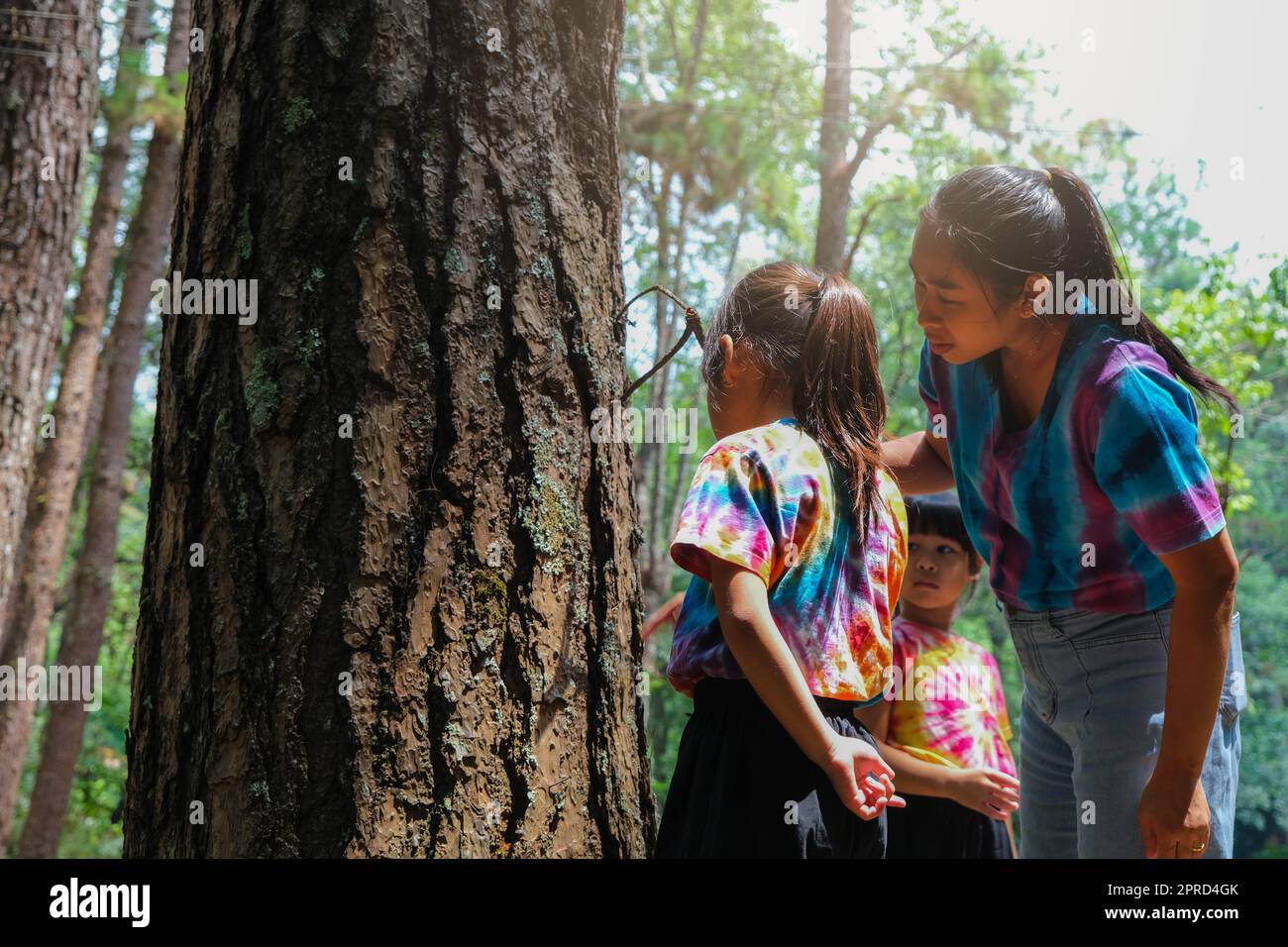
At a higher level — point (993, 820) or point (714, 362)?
point (714, 362)

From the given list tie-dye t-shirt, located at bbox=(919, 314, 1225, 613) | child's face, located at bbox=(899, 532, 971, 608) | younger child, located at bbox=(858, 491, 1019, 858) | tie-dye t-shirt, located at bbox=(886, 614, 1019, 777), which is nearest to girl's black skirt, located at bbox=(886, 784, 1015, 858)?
younger child, located at bbox=(858, 491, 1019, 858)

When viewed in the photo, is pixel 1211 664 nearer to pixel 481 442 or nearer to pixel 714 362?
pixel 714 362

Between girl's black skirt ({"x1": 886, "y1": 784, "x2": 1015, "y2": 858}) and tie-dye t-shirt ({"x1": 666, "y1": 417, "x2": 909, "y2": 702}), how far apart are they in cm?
79

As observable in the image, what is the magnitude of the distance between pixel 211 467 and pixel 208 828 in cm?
48

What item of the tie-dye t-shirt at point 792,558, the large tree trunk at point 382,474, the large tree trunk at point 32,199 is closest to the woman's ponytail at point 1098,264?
the tie-dye t-shirt at point 792,558

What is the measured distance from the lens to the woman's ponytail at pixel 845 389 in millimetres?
1654

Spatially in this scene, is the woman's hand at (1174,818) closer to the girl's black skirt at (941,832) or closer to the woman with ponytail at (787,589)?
the woman with ponytail at (787,589)

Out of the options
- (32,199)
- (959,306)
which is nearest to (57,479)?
(32,199)

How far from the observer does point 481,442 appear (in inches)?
55.2

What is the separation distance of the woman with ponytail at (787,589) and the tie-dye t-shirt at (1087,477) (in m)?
0.27

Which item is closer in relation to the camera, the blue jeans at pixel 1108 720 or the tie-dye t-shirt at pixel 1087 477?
the tie-dye t-shirt at pixel 1087 477

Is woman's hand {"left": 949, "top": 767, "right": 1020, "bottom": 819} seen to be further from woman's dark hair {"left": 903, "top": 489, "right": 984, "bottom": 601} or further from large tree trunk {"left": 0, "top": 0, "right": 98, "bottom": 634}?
large tree trunk {"left": 0, "top": 0, "right": 98, "bottom": 634}

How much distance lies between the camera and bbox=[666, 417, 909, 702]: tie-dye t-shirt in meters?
1.49
